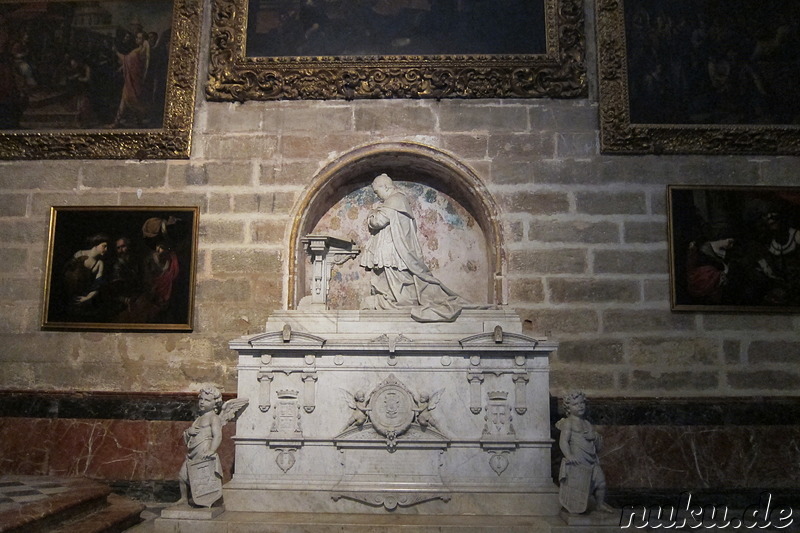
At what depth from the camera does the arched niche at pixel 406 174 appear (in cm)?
605

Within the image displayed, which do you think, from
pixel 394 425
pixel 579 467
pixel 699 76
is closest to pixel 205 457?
pixel 394 425

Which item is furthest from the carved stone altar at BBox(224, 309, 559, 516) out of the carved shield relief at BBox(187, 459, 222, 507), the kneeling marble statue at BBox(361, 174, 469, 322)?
the kneeling marble statue at BBox(361, 174, 469, 322)

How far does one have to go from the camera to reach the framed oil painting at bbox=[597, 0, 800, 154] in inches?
238

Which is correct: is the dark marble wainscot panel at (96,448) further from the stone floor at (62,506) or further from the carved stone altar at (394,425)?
the carved stone altar at (394,425)

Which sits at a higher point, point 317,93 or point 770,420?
point 317,93

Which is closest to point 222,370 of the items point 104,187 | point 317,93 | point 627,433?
point 104,187

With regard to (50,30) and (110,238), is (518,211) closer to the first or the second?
(110,238)

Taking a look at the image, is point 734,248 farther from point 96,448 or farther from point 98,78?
point 98,78

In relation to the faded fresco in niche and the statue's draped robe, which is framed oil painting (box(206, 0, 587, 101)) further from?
the statue's draped robe

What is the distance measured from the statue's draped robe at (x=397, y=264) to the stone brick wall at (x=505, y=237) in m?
0.74

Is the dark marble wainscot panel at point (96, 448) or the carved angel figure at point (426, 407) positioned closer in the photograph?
the carved angel figure at point (426, 407)

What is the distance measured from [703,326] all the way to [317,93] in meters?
4.27

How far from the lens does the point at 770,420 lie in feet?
18.3

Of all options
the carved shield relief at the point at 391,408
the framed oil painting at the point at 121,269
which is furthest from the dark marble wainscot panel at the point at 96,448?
the carved shield relief at the point at 391,408
